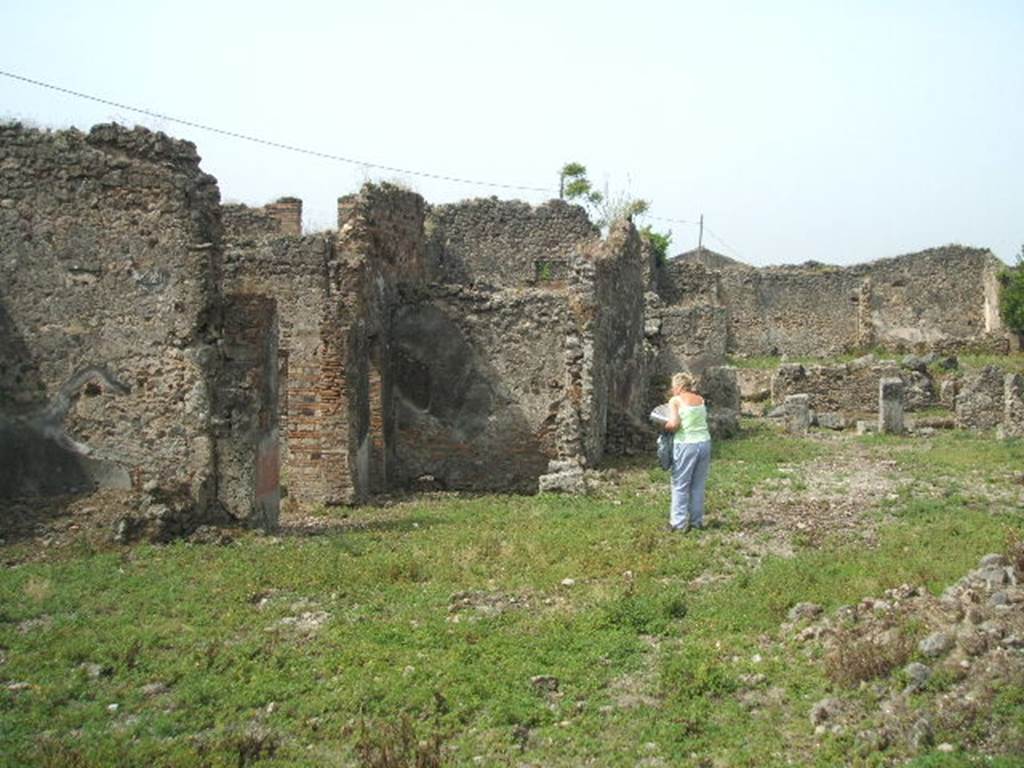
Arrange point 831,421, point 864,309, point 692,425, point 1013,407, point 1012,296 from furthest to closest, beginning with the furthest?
point 864,309 → point 1012,296 → point 831,421 → point 1013,407 → point 692,425

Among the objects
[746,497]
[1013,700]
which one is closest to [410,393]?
→ [746,497]

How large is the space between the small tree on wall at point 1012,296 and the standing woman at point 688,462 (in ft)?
99.3

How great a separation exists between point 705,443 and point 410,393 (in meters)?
6.23

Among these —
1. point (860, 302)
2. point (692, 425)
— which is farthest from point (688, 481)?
point (860, 302)

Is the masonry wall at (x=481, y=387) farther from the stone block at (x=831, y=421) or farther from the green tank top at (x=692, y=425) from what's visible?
the stone block at (x=831, y=421)

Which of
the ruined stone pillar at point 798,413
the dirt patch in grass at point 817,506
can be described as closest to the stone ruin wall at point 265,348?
the ruined stone pillar at point 798,413

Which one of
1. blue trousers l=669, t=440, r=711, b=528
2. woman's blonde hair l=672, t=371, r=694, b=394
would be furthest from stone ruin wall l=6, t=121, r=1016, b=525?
blue trousers l=669, t=440, r=711, b=528

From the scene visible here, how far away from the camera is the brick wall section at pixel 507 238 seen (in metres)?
28.7

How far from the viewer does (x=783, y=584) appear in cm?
826

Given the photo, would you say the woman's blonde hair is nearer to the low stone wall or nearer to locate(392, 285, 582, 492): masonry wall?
locate(392, 285, 582, 492): masonry wall

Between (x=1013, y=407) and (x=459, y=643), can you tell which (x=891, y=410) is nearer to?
(x=1013, y=407)

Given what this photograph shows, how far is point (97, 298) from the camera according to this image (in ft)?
35.7

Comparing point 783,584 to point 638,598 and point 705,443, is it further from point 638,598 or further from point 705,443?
point 705,443

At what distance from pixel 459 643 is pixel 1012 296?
36451mm
